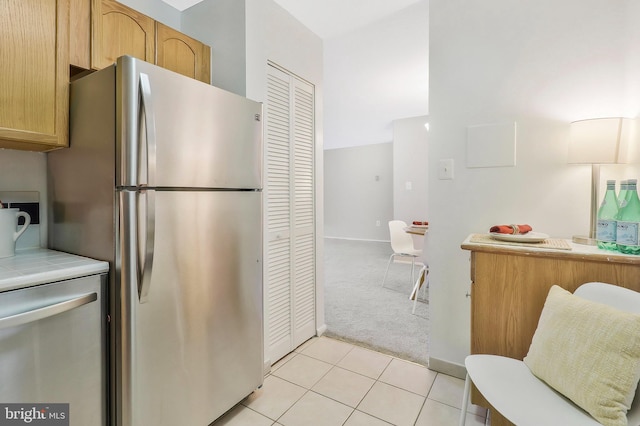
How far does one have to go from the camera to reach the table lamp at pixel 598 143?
4.53ft

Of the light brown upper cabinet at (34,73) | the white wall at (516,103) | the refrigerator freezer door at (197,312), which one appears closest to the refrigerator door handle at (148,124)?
the refrigerator freezer door at (197,312)

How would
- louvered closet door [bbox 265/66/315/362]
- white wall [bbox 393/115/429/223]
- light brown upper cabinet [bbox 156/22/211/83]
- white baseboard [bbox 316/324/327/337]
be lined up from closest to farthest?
light brown upper cabinet [bbox 156/22/211/83] < louvered closet door [bbox 265/66/315/362] < white baseboard [bbox 316/324/327/337] < white wall [bbox 393/115/429/223]

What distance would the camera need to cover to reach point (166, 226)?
1232 mm

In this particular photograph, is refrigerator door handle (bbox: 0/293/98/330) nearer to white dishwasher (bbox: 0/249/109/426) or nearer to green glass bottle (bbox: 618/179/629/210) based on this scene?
white dishwasher (bbox: 0/249/109/426)

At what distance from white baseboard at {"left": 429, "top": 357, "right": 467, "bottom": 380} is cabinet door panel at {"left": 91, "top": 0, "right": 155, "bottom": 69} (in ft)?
8.06

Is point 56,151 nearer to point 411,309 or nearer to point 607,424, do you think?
point 607,424

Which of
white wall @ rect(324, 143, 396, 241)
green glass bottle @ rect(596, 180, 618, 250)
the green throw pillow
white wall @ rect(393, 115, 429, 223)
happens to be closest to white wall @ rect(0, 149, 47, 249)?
the green throw pillow

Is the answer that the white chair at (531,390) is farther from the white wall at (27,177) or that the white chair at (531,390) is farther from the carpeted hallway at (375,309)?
the white wall at (27,177)

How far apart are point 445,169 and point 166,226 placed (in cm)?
158

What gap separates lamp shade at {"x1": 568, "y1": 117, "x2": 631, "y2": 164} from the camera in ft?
4.53

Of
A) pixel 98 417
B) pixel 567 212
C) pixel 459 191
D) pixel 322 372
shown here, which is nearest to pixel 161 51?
pixel 98 417

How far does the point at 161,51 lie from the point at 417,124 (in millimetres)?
4473

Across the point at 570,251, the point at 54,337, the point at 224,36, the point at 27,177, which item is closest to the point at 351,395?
the point at 570,251

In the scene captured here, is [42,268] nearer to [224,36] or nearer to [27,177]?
[27,177]
